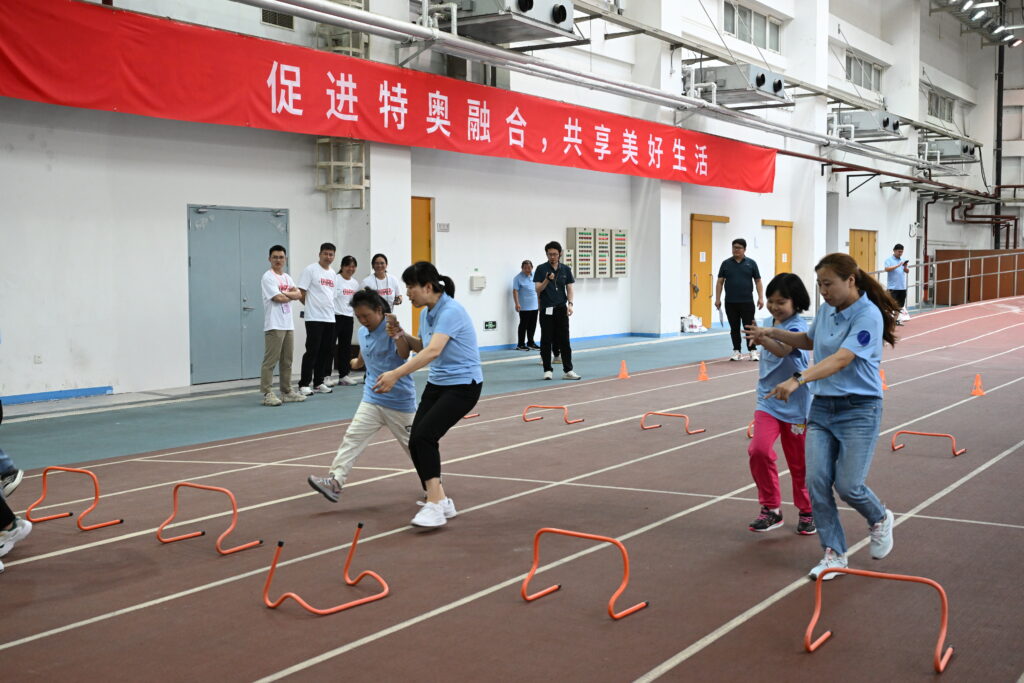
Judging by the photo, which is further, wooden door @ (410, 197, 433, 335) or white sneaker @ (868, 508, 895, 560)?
wooden door @ (410, 197, 433, 335)

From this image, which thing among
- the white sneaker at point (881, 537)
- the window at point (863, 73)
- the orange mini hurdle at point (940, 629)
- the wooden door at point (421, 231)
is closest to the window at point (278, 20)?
the wooden door at point (421, 231)

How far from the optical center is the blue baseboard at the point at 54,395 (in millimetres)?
12266

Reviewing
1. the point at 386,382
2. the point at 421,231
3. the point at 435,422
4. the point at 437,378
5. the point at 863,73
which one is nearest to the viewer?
the point at 386,382

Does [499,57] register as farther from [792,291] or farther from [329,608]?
[329,608]

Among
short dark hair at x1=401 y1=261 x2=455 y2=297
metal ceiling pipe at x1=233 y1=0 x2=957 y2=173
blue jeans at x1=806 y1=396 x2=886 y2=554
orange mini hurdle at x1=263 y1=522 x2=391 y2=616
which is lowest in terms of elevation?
orange mini hurdle at x1=263 y1=522 x2=391 y2=616

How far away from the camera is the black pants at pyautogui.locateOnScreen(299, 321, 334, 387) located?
13852 mm

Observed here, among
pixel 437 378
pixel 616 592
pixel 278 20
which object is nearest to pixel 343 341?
pixel 278 20

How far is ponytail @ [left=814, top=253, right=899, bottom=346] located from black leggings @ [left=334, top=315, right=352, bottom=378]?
9788 millimetres

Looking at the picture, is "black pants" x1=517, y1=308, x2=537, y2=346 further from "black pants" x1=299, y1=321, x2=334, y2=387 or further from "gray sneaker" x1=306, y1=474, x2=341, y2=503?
"gray sneaker" x1=306, y1=474, x2=341, y2=503

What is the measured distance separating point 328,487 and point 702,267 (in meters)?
20.4

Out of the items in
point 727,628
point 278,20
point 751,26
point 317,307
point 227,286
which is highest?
point 751,26

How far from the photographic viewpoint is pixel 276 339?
12922mm

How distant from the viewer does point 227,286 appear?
1463cm

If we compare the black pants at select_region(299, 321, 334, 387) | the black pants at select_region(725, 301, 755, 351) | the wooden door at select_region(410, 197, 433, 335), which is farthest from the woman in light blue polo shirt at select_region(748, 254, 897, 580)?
the wooden door at select_region(410, 197, 433, 335)
